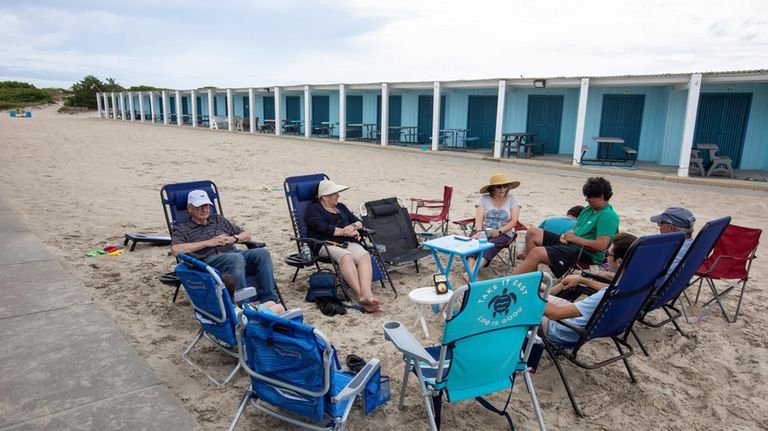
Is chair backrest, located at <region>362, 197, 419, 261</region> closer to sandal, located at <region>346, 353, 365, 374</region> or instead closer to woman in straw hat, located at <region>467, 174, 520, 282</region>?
woman in straw hat, located at <region>467, 174, 520, 282</region>

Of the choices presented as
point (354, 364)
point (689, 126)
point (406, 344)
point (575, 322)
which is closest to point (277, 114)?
point (689, 126)

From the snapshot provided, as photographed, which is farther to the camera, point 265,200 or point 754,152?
point 754,152

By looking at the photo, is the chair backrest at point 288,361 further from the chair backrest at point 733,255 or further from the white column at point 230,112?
the white column at point 230,112

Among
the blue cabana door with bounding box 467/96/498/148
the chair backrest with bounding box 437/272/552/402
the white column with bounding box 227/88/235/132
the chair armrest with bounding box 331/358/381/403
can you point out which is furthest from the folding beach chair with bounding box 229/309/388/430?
the white column with bounding box 227/88/235/132

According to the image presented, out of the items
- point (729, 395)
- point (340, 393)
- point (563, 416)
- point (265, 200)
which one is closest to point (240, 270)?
point (340, 393)

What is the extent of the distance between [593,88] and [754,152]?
4723 mm

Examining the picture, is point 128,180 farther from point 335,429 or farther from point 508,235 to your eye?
point 335,429

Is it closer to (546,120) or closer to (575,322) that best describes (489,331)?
(575,322)

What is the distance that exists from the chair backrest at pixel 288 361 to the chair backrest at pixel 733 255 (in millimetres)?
3401

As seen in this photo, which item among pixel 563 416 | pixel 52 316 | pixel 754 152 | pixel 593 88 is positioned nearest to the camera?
pixel 563 416

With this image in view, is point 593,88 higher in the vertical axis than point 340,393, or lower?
higher

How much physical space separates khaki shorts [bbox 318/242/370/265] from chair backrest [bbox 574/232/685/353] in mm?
2094

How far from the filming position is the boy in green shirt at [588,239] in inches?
166

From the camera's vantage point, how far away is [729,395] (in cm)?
300
